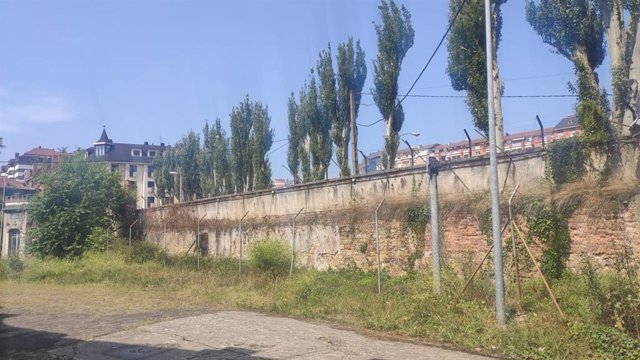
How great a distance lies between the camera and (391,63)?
26.2m

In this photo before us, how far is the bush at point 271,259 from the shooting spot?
1962 centimetres

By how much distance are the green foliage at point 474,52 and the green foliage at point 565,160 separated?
4222mm

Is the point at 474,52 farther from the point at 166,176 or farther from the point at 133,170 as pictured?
the point at 133,170

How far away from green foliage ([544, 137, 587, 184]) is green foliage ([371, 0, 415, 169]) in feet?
40.5

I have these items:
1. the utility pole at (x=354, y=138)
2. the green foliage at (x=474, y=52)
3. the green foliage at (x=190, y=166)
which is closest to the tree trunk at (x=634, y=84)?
the green foliage at (x=474, y=52)

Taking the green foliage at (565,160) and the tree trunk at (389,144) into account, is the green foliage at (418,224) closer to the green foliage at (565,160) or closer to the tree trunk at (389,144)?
the green foliage at (565,160)

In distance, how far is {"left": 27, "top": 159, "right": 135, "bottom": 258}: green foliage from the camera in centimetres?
3372

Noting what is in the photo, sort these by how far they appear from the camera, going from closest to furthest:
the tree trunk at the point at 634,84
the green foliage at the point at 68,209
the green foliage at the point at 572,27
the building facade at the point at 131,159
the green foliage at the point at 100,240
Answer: the tree trunk at the point at 634,84
the green foliage at the point at 572,27
the green foliage at the point at 100,240
the green foliage at the point at 68,209
the building facade at the point at 131,159

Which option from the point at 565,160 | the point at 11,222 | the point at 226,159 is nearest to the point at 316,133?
the point at 226,159

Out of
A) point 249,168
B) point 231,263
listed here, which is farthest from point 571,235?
point 249,168

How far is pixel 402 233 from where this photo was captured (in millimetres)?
18312

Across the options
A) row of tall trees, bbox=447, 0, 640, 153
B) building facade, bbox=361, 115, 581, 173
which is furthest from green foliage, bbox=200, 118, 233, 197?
row of tall trees, bbox=447, 0, 640, 153

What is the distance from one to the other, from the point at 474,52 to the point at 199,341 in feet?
43.2

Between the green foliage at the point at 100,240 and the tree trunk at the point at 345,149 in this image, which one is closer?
the tree trunk at the point at 345,149
